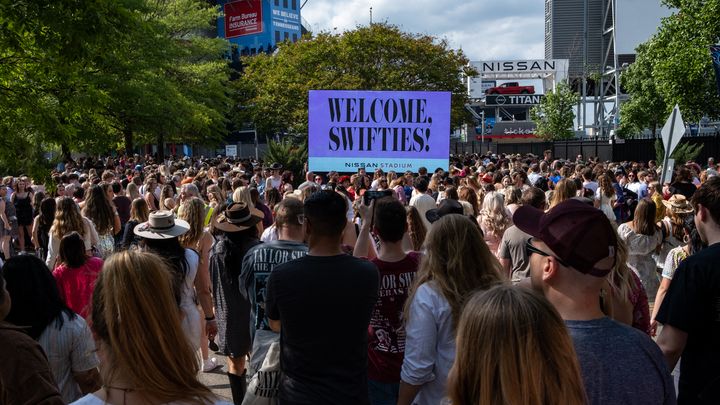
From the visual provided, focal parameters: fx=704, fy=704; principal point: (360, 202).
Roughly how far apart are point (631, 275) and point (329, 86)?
3589 centimetres

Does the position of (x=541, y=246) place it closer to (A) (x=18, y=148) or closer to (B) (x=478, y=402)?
(B) (x=478, y=402)

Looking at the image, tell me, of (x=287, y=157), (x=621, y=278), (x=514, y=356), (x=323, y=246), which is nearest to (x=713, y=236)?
(x=621, y=278)

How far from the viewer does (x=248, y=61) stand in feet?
163

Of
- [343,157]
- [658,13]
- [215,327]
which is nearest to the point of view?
[215,327]

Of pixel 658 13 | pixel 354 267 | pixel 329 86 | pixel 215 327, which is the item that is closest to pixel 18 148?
pixel 215 327

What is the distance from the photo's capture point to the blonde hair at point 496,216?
7398 millimetres

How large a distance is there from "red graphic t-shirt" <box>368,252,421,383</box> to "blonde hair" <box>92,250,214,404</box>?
189 cm

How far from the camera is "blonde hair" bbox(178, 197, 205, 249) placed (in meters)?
6.97

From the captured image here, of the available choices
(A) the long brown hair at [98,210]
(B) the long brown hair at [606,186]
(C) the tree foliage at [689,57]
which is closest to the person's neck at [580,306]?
(A) the long brown hair at [98,210]

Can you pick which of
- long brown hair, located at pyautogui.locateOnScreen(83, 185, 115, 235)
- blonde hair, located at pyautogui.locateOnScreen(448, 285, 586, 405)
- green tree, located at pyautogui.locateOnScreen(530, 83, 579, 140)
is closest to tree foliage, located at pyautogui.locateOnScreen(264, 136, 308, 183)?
long brown hair, located at pyautogui.locateOnScreen(83, 185, 115, 235)

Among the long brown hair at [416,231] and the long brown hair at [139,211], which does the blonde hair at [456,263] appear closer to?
the long brown hair at [416,231]

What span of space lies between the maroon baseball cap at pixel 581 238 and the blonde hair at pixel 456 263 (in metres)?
1.12

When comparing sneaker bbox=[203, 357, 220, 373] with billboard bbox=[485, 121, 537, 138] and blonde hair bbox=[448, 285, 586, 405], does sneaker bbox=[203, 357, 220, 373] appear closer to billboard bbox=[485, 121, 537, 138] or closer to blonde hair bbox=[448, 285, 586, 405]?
blonde hair bbox=[448, 285, 586, 405]

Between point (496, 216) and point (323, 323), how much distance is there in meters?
4.24
